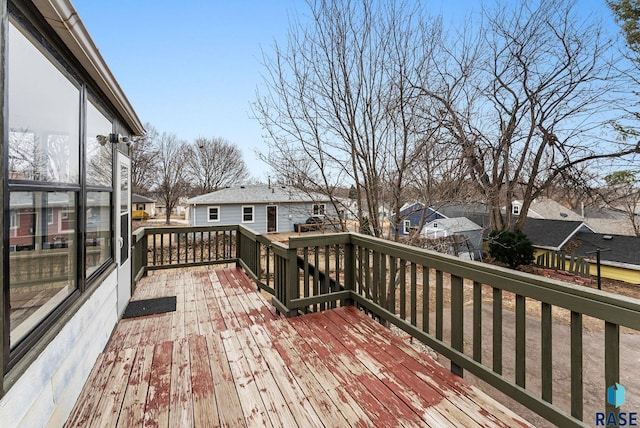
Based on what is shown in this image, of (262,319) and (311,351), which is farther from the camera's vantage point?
(262,319)

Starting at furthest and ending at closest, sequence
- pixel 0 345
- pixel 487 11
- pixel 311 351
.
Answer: pixel 487 11 < pixel 311 351 < pixel 0 345

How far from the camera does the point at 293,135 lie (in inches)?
206

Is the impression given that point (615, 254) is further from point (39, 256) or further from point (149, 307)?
point (39, 256)

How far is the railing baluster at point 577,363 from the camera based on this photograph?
1.50 meters

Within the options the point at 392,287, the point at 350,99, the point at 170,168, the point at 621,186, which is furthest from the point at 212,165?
the point at 392,287

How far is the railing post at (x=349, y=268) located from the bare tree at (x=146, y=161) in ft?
78.1

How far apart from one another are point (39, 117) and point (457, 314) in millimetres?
2877

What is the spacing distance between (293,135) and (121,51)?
5.78 meters

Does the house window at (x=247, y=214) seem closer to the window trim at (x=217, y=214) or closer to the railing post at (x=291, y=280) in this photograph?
the window trim at (x=217, y=214)

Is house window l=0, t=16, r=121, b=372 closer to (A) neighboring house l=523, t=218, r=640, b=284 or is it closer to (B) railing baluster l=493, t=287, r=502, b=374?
(B) railing baluster l=493, t=287, r=502, b=374

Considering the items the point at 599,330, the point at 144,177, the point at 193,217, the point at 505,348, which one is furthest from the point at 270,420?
the point at 144,177

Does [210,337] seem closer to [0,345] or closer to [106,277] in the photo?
[106,277]

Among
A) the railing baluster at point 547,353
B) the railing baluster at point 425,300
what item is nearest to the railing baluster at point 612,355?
the railing baluster at point 547,353

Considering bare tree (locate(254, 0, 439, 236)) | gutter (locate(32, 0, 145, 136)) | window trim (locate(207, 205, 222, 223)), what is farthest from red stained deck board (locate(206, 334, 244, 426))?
window trim (locate(207, 205, 222, 223))
